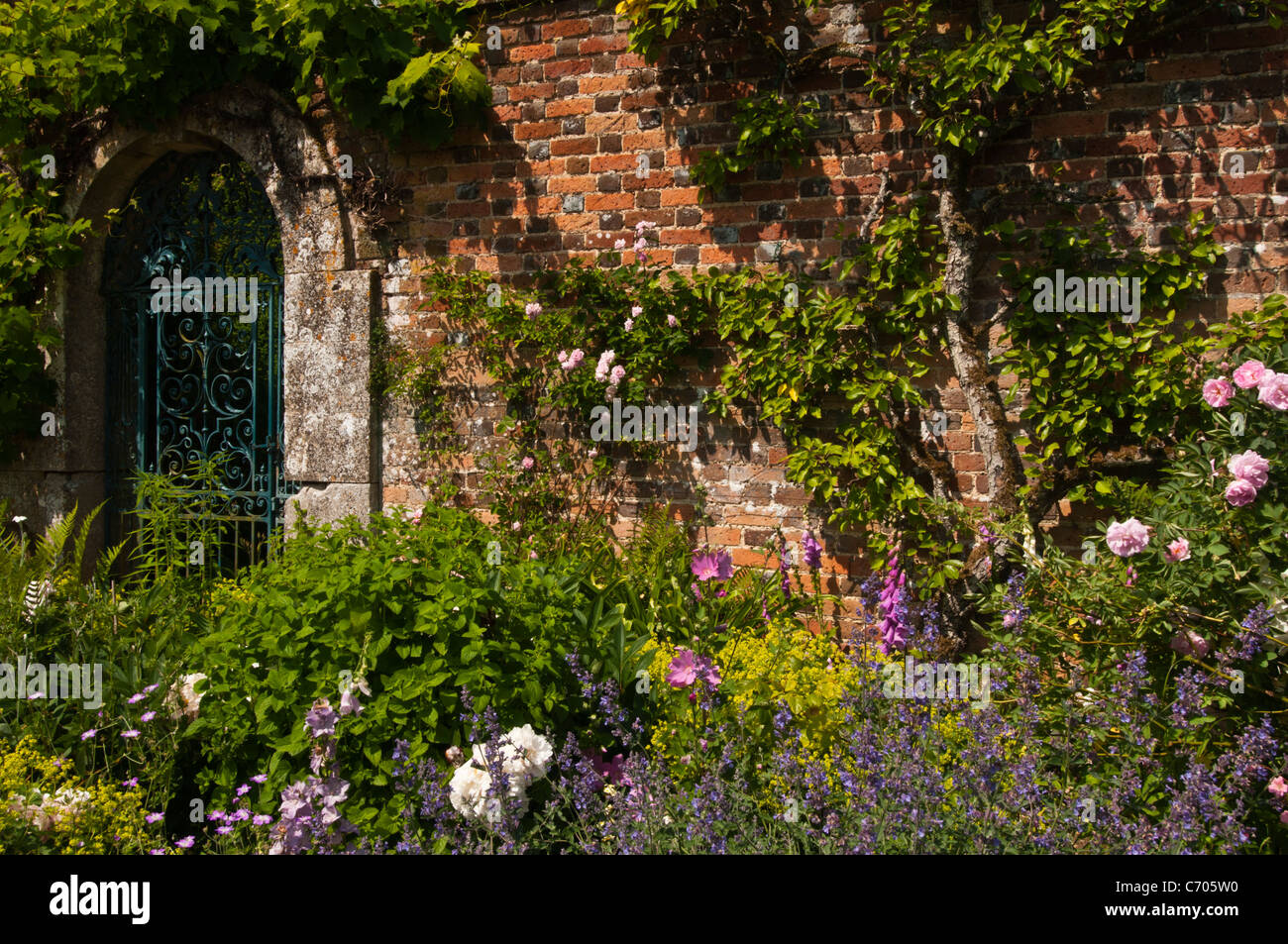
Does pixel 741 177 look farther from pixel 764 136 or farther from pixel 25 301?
pixel 25 301

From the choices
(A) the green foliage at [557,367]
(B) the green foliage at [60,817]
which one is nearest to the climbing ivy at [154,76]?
(A) the green foliage at [557,367]

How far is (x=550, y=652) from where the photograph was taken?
308 centimetres

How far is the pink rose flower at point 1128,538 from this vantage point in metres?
3.27

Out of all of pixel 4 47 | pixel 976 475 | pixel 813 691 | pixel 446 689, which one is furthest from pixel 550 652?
pixel 4 47

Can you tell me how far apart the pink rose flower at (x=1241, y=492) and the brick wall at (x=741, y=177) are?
110 centimetres

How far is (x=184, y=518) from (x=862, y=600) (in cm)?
366

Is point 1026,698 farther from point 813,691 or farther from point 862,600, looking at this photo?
point 862,600

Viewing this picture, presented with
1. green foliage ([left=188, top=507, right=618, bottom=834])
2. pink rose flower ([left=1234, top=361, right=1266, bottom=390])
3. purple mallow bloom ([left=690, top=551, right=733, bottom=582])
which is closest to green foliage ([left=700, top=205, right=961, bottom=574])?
purple mallow bloom ([left=690, top=551, right=733, bottom=582])

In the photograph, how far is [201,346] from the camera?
6012 millimetres

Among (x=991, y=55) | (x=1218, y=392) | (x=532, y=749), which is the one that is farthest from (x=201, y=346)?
(x=1218, y=392)

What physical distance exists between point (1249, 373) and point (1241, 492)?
0.49 m

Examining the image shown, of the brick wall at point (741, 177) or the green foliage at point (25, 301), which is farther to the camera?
the green foliage at point (25, 301)

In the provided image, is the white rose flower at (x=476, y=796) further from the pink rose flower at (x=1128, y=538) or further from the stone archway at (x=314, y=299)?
the stone archway at (x=314, y=299)

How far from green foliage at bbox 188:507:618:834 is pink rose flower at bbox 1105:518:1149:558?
186 centimetres
